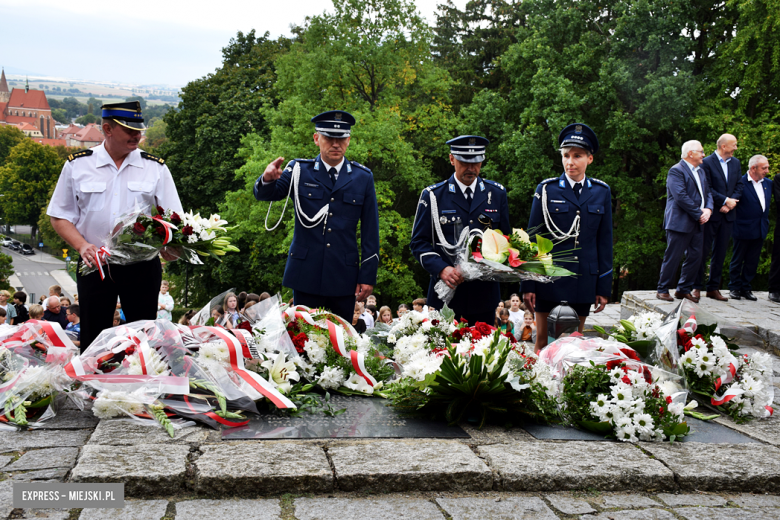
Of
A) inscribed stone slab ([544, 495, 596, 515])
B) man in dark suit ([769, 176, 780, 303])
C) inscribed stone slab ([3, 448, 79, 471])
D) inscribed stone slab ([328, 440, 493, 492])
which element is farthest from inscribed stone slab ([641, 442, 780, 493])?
man in dark suit ([769, 176, 780, 303])

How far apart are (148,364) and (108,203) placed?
4.11 ft

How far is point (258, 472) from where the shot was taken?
2877 millimetres

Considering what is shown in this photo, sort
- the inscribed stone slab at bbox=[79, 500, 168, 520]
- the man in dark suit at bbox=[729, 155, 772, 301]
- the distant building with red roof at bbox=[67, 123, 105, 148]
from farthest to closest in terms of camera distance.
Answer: the distant building with red roof at bbox=[67, 123, 105, 148] → the man in dark suit at bbox=[729, 155, 772, 301] → the inscribed stone slab at bbox=[79, 500, 168, 520]

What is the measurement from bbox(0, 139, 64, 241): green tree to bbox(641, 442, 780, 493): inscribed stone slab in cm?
6400

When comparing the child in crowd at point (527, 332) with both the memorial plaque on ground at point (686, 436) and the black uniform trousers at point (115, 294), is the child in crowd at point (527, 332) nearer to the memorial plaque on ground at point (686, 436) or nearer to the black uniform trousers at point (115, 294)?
the memorial plaque on ground at point (686, 436)

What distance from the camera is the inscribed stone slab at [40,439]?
321 centimetres

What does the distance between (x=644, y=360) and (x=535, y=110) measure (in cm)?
1638

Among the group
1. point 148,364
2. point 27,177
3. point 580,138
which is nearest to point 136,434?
point 148,364

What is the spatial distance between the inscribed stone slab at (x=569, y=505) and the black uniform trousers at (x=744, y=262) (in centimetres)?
806

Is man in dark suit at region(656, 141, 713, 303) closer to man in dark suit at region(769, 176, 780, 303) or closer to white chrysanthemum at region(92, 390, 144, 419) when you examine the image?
man in dark suit at region(769, 176, 780, 303)

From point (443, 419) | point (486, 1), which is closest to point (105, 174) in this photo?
point (443, 419)

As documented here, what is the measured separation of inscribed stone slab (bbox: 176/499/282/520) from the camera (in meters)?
2.65

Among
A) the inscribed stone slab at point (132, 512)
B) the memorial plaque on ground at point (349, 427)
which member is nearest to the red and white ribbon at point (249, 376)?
the memorial plaque on ground at point (349, 427)

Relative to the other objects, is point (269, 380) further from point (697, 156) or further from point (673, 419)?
point (697, 156)
